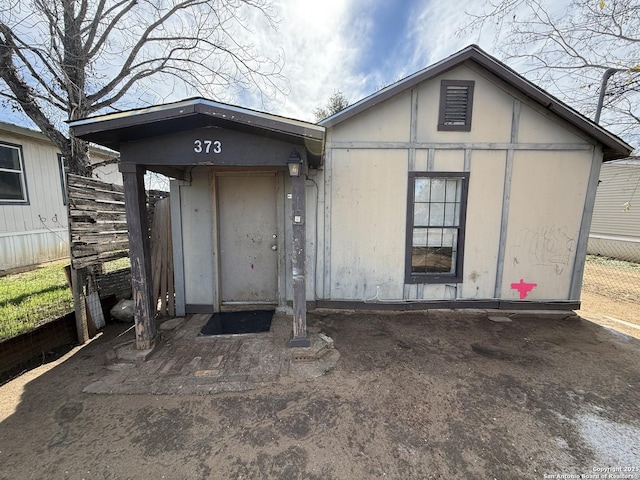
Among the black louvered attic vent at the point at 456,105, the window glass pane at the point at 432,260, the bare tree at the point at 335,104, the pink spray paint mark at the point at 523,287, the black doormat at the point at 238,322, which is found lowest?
the black doormat at the point at 238,322

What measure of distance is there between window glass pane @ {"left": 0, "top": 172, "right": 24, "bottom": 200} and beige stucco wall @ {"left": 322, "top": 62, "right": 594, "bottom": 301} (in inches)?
362

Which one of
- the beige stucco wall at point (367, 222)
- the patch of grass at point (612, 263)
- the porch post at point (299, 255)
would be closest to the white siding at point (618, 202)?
the patch of grass at point (612, 263)

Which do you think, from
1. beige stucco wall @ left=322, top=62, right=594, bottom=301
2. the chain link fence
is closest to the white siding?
the chain link fence

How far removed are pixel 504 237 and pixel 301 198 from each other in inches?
151

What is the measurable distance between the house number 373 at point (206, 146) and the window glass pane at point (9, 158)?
843cm

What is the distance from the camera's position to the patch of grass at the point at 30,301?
383 cm

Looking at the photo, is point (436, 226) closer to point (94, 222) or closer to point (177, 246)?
point (177, 246)

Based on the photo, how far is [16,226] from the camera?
753 centimetres

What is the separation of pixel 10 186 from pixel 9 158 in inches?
30.6

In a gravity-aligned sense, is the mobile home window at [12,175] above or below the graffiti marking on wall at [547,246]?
above

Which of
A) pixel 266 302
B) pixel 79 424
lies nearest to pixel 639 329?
pixel 266 302

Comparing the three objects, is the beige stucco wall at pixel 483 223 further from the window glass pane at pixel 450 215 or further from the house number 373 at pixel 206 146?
the house number 373 at pixel 206 146

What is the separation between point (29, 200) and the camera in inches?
311

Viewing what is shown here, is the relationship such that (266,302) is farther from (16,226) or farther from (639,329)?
(16,226)
